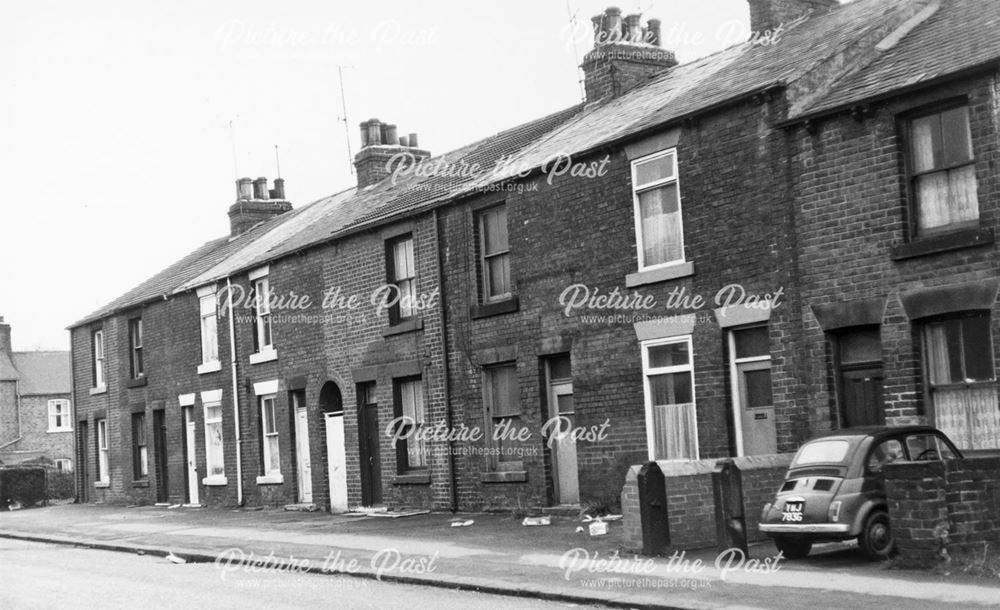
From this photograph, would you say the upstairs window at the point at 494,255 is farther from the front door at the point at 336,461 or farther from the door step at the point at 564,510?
the front door at the point at 336,461

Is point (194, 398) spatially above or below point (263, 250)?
below

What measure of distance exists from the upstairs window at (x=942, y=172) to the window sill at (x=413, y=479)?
1130cm

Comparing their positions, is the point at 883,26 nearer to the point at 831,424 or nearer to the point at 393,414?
the point at 831,424

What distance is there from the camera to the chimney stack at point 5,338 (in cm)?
7244

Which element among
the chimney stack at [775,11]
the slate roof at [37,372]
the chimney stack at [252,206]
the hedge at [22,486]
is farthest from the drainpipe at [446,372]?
the slate roof at [37,372]

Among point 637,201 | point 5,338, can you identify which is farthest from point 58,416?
point 637,201

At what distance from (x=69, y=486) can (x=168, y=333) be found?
15.2m

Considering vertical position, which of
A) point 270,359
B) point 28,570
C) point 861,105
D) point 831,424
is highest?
point 861,105

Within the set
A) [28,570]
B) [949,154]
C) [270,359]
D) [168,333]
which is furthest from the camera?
[168,333]

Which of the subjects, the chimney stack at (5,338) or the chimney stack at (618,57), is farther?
the chimney stack at (5,338)

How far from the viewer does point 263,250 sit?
30953 millimetres

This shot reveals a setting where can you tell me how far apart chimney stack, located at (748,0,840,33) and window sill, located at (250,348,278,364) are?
13079mm

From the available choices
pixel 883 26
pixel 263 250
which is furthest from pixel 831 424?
pixel 263 250

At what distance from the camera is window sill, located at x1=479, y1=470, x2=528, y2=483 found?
21328mm
